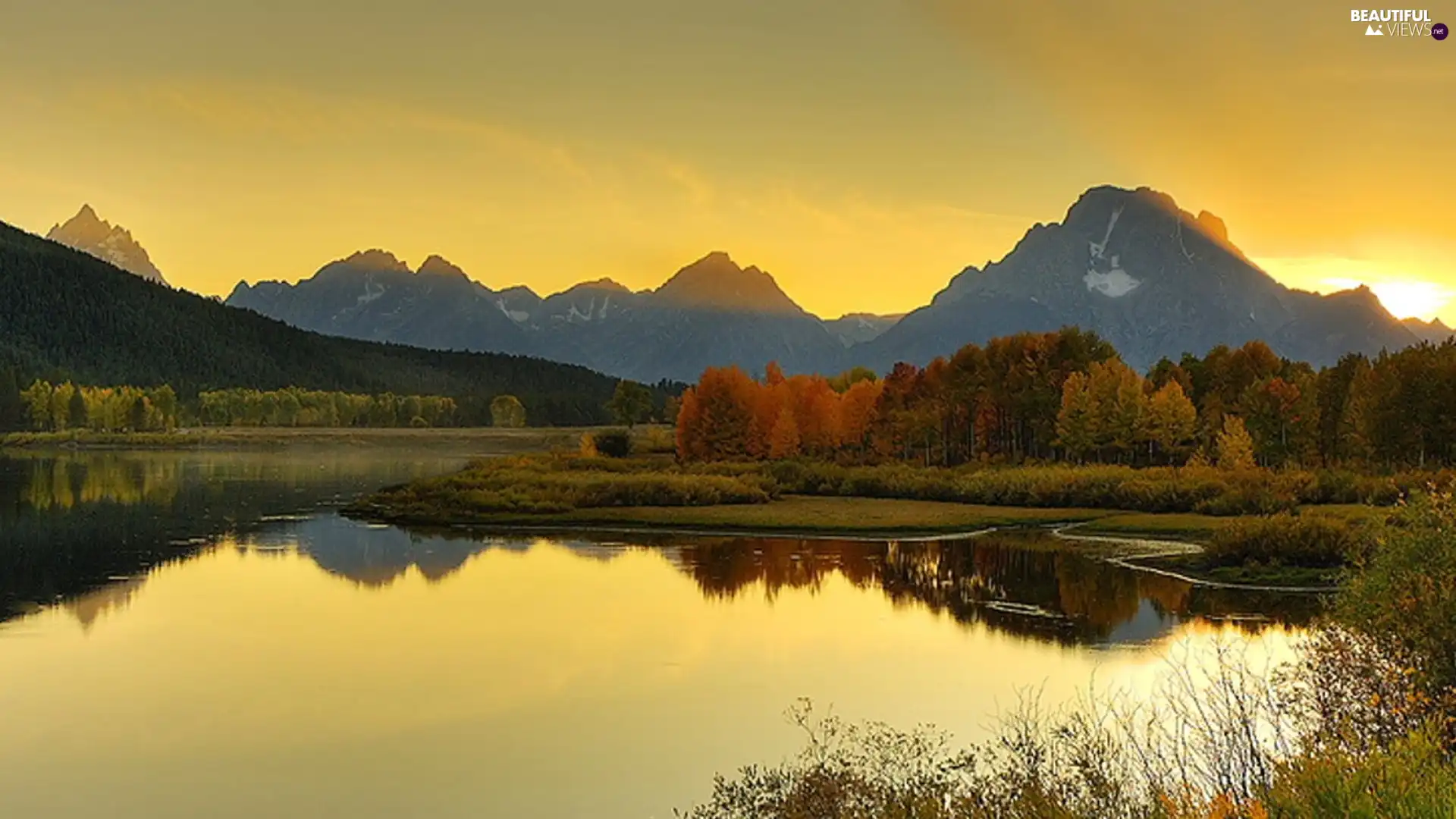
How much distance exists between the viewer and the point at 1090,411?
9875 centimetres

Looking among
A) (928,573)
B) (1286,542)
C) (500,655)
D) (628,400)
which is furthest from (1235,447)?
(628,400)

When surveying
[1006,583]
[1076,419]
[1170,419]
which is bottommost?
[1006,583]

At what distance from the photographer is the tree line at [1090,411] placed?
87.6 metres

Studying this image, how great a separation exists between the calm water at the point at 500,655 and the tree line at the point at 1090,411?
121 feet

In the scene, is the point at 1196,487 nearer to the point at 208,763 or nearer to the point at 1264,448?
the point at 1264,448

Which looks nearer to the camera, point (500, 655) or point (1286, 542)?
point (500, 655)

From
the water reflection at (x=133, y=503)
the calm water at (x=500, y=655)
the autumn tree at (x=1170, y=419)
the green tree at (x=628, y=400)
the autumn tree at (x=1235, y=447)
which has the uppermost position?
the green tree at (x=628, y=400)

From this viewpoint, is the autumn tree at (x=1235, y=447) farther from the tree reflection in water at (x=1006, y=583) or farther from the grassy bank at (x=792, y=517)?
the tree reflection in water at (x=1006, y=583)

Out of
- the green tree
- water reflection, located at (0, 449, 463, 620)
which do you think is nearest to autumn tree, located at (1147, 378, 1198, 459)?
water reflection, located at (0, 449, 463, 620)

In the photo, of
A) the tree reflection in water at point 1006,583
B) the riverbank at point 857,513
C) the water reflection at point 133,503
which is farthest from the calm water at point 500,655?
the riverbank at point 857,513

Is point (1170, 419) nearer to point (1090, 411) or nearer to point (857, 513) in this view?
point (1090, 411)

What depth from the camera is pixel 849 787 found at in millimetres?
18484

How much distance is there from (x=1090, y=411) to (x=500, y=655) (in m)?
70.9

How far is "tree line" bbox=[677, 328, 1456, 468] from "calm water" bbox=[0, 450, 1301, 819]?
3698cm
